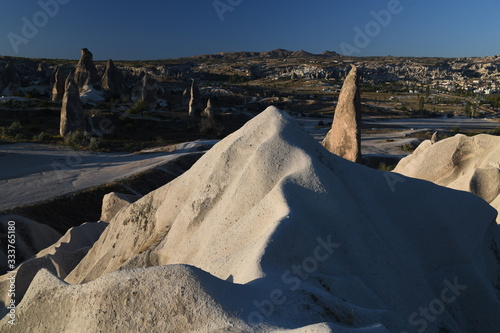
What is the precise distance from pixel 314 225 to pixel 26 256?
13.3 metres

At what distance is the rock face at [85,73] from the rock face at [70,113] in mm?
27080

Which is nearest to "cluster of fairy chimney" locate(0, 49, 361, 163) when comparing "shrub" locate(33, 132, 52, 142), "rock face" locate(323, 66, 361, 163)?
"rock face" locate(323, 66, 361, 163)

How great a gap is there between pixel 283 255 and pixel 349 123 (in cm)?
1453

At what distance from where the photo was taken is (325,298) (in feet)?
13.8

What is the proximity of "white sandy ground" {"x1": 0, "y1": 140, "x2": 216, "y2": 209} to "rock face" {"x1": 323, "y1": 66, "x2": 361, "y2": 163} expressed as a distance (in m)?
14.1

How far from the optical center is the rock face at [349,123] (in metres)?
18.2

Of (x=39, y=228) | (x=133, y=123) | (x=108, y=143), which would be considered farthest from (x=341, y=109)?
(x=133, y=123)

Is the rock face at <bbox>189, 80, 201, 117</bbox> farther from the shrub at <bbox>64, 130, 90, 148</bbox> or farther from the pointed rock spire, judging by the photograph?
the shrub at <bbox>64, 130, 90, 148</bbox>

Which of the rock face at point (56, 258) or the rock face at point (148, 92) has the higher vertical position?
the rock face at point (148, 92)

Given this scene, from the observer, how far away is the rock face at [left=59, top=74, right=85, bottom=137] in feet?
113

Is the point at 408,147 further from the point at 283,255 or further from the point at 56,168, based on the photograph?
the point at 283,255

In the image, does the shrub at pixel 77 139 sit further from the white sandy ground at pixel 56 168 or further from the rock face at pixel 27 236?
the rock face at pixel 27 236

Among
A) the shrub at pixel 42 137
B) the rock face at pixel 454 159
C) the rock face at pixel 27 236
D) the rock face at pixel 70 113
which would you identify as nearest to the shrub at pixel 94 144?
the rock face at pixel 70 113

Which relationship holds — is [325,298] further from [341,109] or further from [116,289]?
[341,109]
